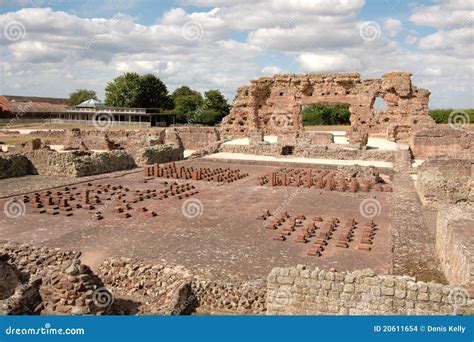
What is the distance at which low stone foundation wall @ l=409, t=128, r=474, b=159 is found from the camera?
23.1 metres

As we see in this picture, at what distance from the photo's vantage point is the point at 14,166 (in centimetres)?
1823

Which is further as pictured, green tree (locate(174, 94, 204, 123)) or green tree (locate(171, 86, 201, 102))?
green tree (locate(171, 86, 201, 102))

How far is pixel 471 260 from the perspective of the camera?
6215 millimetres

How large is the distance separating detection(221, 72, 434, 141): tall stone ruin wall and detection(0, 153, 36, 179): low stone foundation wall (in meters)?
17.8

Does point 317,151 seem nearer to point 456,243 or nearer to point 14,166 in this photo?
point 14,166

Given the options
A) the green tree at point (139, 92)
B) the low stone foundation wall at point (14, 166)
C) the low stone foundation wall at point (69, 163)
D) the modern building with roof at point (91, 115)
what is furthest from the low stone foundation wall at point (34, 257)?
the green tree at point (139, 92)

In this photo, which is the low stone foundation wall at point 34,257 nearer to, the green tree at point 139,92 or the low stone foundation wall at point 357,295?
the low stone foundation wall at point 357,295

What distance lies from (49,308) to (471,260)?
607 centimetres

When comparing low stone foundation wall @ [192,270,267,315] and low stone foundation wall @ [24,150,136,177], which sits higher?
low stone foundation wall @ [24,150,136,177]

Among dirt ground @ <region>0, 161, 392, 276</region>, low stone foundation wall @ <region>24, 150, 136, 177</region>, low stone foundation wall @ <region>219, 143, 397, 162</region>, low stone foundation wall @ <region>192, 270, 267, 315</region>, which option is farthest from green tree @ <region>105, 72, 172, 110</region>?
Answer: low stone foundation wall @ <region>192, 270, 267, 315</region>

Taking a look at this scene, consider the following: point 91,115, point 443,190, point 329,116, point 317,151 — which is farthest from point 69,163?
point 329,116

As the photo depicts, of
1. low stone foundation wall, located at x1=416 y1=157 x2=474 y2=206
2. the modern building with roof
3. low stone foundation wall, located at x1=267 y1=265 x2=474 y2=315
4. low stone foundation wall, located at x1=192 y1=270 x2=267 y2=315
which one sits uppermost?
the modern building with roof

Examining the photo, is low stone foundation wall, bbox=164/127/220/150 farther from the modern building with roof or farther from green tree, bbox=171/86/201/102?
green tree, bbox=171/86/201/102

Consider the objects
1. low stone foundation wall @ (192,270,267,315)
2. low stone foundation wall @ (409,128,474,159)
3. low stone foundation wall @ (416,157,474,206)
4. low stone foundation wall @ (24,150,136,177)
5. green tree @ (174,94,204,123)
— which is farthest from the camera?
green tree @ (174,94,204,123)
